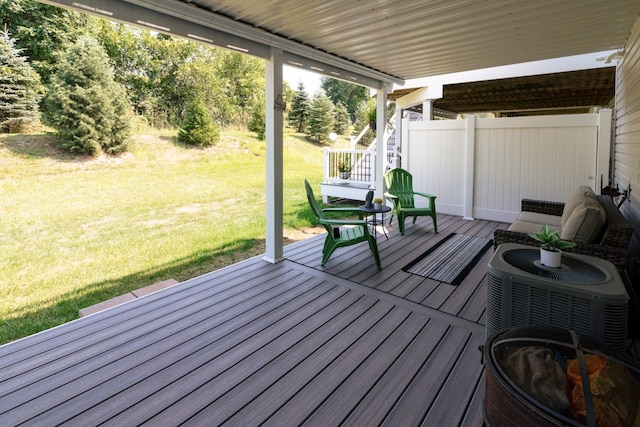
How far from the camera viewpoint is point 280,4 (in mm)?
2816

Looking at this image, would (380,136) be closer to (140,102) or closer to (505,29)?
(505,29)

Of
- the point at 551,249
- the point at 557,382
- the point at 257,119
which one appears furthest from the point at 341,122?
the point at 557,382

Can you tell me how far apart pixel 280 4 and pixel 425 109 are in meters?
5.77

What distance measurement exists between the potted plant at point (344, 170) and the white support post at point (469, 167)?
3072 millimetres

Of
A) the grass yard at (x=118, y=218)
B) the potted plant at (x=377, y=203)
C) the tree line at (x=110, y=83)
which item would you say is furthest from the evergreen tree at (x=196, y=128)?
the potted plant at (x=377, y=203)

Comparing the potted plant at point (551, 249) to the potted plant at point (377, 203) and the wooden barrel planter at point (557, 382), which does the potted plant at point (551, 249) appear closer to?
the wooden barrel planter at point (557, 382)

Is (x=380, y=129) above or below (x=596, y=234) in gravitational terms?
above

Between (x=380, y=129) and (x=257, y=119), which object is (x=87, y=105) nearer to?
(x=257, y=119)

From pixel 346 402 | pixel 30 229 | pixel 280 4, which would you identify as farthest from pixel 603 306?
pixel 30 229

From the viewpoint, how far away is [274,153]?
384 centimetres

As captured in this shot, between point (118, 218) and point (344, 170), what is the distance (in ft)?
16.8

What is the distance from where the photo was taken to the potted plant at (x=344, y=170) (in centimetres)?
859

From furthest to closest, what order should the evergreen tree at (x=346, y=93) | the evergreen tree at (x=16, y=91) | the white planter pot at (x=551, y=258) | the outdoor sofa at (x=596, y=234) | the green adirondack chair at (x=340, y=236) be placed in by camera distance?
1. the evergreen tree at (x=346, y=93)
2. the evergreen tree at (x=16, y=91)
3. the green adirondack chair at (x=340, y=236)
4. the outdoor sofa at (x=596, y=234)
5. the white planter pot at (x=551, y=258)

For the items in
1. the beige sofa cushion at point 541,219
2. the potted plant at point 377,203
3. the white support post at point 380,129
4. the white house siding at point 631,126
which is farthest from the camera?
the white support post at point 380,129
